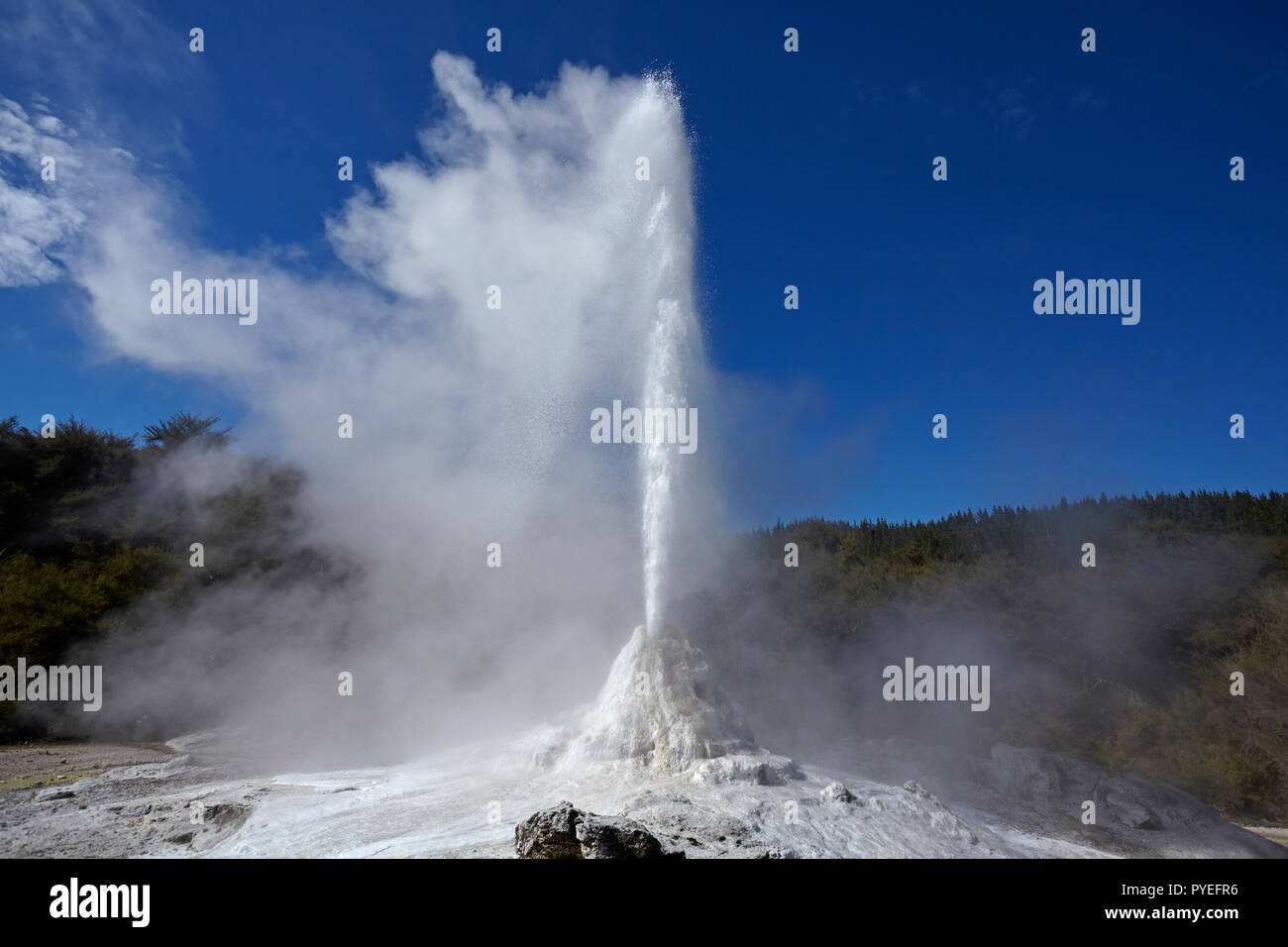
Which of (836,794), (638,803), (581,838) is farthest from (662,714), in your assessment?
(581,838)

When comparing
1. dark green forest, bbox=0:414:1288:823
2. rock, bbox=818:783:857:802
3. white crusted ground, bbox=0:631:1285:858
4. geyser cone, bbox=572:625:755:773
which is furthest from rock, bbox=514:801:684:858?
dark green forest, bbox=0:414:1288:823

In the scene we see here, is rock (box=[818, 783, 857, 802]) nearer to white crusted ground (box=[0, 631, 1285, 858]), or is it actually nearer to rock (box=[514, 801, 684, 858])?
white crusted ground (box=[0, 631, 1285, 858])

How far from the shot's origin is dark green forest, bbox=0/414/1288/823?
13.8 m

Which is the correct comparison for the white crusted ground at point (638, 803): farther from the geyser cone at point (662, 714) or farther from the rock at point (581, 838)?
the rock at point (581, 838)

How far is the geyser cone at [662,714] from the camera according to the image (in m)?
7.55

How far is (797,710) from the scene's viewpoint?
15477mm

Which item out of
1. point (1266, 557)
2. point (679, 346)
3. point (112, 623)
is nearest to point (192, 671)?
point (112, 623)

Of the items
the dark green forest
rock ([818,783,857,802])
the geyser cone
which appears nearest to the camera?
rock ([818,783,857,802])

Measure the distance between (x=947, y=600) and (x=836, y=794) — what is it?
1495cm

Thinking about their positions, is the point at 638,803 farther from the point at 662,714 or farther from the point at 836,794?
the point at 836,794

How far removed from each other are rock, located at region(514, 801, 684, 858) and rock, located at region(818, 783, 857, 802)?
2202mm

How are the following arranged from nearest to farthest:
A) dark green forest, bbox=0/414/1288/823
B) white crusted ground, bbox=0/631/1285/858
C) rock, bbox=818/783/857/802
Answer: white crusted ground, bbox=0/631/1285/858 < rock, bbox=818/783/857/802 < dark green forest, bbox=0/414/1288/823

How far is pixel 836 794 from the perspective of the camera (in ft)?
21.3
